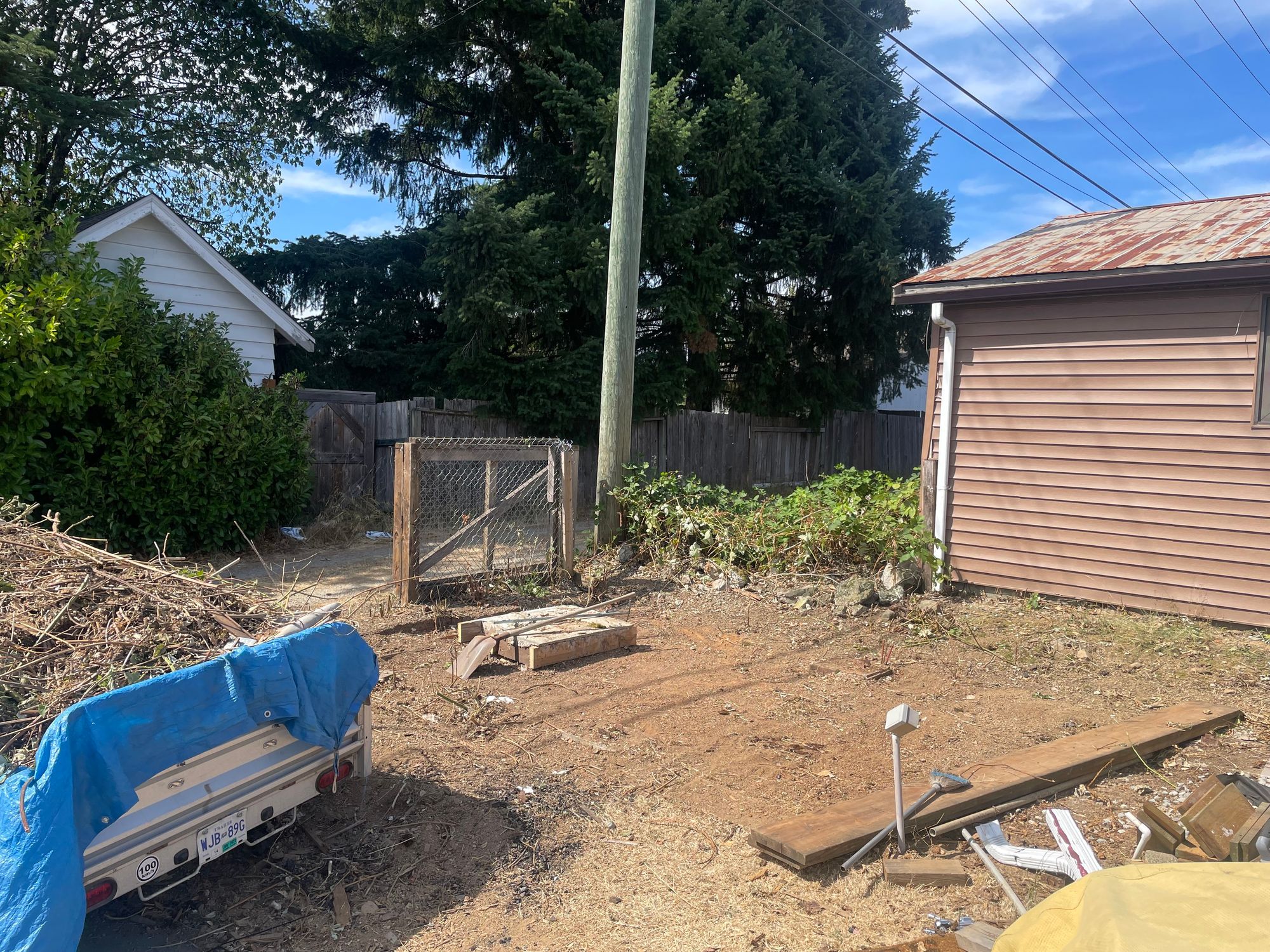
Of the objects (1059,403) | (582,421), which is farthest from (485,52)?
(1059,403)

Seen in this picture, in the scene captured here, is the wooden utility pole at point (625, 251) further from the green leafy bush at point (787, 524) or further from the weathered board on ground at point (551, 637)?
the weathered board on ground at point (551, 637)

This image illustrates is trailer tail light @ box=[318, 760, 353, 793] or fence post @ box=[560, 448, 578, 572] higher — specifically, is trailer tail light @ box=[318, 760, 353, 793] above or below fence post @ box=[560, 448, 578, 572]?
below

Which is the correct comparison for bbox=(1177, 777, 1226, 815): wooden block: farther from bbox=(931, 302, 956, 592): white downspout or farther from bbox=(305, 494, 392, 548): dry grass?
bbox=(305, 494, 392, 548): dry grass

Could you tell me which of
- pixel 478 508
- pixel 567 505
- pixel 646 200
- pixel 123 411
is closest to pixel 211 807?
pixel 478 508

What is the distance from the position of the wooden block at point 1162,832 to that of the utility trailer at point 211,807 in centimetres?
325

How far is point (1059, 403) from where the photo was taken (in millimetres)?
8297

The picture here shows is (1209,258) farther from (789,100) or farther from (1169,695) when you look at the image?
(789,100)

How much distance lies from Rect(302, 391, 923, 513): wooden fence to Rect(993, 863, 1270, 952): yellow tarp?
918 centimetres

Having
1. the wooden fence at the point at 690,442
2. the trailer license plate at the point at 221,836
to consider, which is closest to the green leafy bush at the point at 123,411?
the wooden fence at the point at 690,442

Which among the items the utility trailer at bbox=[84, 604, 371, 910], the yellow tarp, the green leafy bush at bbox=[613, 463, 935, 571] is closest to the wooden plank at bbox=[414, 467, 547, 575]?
the green leafy bush at bbox=[613, 463, 935, 571]

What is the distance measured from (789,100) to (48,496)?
14168 millimetres

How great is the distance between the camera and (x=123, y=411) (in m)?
9.36

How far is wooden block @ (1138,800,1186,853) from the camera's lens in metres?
3.54

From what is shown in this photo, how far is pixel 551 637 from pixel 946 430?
471cm
